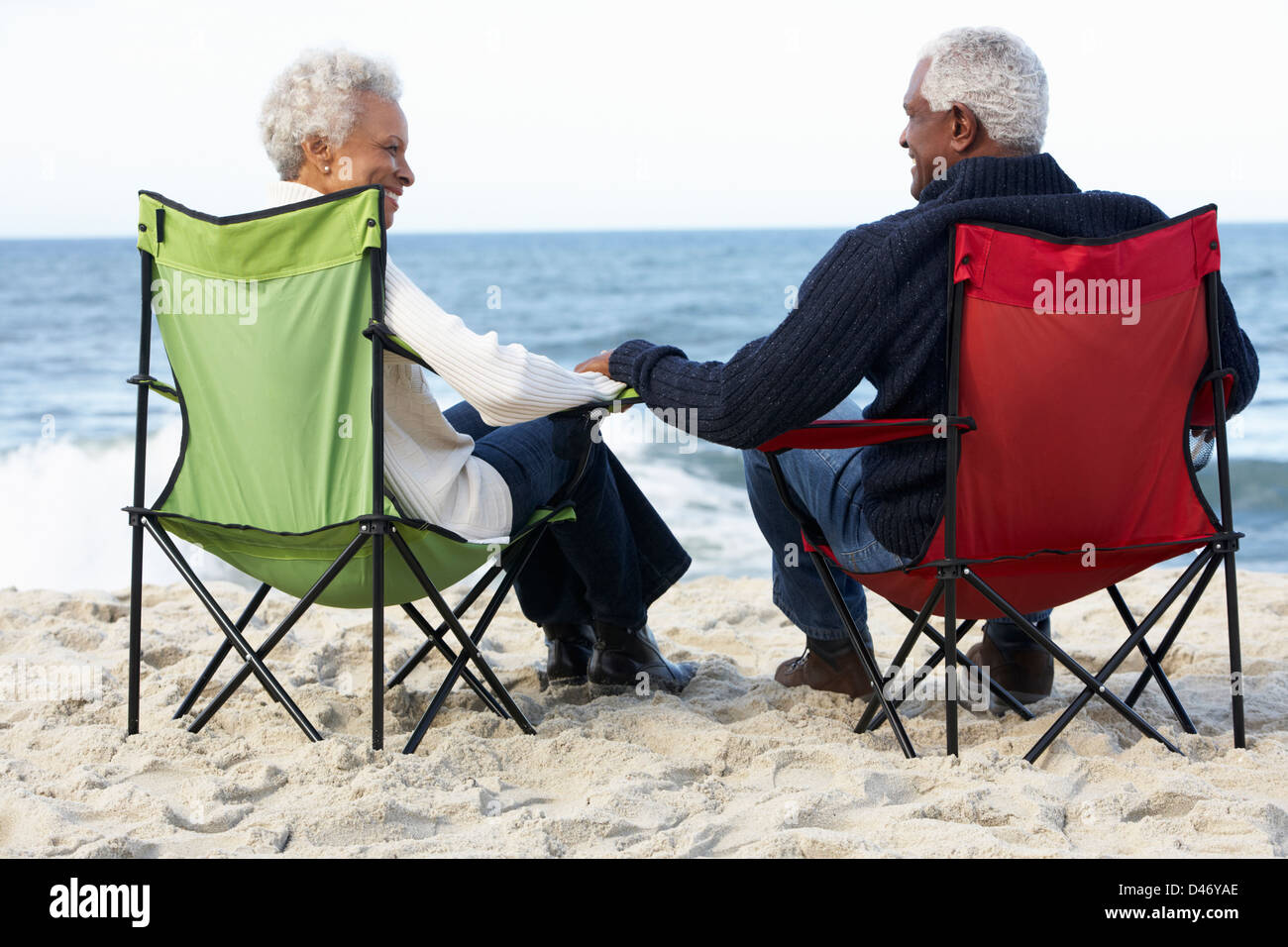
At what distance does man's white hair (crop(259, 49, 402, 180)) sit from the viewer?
95.4 inches

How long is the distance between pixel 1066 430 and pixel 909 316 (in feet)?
1.21

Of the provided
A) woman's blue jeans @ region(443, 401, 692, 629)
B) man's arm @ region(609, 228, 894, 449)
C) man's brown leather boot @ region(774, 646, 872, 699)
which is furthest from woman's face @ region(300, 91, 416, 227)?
man's brown leather boot @ region(774, 646, 872, 699)

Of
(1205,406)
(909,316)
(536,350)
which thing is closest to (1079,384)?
(909,316)

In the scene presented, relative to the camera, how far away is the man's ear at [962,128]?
2342mm

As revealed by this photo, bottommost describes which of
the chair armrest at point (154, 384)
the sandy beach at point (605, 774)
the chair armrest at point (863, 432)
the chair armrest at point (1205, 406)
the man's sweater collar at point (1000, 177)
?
the sandy beach at point (605, 774)

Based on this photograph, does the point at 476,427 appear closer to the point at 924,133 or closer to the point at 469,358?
the point at 469,358

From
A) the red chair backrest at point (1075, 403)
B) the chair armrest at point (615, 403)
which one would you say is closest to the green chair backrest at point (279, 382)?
the chair armrest at point (615, 403)

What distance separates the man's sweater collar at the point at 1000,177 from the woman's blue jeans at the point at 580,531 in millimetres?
942

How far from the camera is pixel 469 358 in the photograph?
2285mm

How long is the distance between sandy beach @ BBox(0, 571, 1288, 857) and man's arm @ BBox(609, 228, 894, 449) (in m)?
0.67

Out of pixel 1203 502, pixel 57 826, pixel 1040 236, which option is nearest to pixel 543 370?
pixel 1040 236

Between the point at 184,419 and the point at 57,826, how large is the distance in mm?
938

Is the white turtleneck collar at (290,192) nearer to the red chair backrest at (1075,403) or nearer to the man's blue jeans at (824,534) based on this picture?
the man's blue jeans at (824,534)
